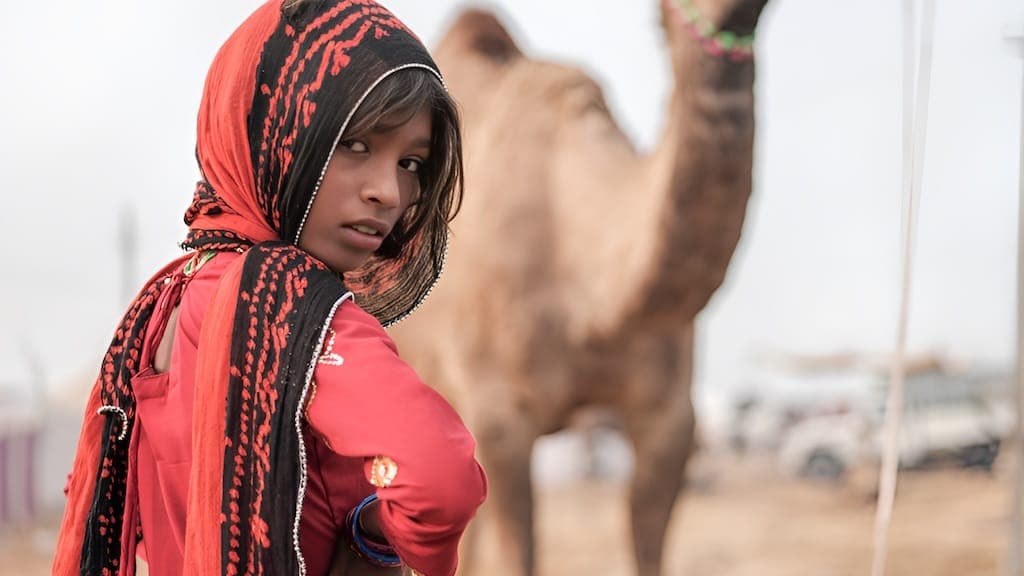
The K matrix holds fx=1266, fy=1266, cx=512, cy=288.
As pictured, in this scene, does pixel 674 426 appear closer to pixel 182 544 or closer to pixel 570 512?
pixel 182 544

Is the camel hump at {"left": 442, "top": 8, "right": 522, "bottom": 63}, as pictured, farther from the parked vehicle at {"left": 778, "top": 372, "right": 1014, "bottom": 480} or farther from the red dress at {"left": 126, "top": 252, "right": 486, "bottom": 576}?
the parked vehicle at {"left": 778, "top": 372, "right": 1014, "bottom": 480}

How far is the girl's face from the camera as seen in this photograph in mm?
835

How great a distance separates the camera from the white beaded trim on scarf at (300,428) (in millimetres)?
739

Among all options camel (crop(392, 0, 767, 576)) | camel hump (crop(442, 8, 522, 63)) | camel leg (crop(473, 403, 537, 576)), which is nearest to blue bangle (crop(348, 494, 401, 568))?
camel (crop(392, 0, 767, 576))

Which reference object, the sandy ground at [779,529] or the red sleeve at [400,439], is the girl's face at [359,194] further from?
the sandy ground at [779,529]

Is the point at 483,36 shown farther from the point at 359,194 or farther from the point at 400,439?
the point at 400,439

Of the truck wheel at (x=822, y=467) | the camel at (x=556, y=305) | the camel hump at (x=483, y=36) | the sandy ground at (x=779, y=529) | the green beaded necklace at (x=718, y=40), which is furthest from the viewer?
the truck wheel at (x=822, y=467)

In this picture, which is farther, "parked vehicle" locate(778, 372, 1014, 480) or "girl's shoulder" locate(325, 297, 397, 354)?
"parked vehicle" locate(778, 372, 1014, 480)

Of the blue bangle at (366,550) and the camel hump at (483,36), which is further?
the camel hump at (483,36)

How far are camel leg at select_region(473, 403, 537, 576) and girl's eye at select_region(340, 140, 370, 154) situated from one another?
79.7 inches

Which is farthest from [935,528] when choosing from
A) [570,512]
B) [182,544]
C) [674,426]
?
[182,544]

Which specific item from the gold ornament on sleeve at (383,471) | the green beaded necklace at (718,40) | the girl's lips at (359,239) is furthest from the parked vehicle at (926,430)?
the gold ornament on sleeve at (383,471)

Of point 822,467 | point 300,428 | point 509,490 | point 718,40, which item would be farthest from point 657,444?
point 822,467

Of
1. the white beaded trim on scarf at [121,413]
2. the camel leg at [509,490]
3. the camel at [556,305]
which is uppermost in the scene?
the white beaded trim on scarf at [121,413]
